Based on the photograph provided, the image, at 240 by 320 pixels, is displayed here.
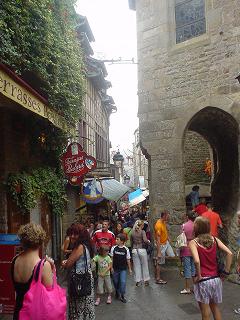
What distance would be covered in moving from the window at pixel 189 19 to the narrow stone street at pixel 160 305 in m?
6.24

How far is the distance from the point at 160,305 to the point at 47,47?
5185 millimetres

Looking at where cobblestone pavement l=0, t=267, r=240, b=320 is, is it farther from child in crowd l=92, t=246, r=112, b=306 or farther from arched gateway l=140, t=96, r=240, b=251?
arched gateway l=140, t=96, r=240, b=251

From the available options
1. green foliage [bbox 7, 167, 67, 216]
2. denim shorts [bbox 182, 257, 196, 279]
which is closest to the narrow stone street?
denim shorts [bbox 182, 257, 196, 279]

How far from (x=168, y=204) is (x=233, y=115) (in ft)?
9.13

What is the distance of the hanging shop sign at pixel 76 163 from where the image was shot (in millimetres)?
9320

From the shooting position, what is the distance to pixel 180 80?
9.93 meters

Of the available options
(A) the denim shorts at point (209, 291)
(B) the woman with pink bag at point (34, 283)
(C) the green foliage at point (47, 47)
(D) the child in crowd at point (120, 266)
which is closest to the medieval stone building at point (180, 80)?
(C) the green foliage at point (47, 47)

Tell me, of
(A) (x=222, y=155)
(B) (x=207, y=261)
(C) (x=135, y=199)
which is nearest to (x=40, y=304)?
(B) (x=207, y=261)

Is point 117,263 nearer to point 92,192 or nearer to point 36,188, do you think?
point 36,188

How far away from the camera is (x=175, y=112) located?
394 inches

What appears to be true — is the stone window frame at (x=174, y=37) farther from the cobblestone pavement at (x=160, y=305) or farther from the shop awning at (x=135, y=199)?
the shop awning at (x=135, y=199)

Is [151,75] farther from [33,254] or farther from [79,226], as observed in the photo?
[33,254]

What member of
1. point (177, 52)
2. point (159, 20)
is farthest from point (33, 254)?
point (159, 20)

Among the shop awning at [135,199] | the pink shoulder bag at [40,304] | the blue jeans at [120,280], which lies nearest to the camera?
the pink shoulder bag at [40,304]
